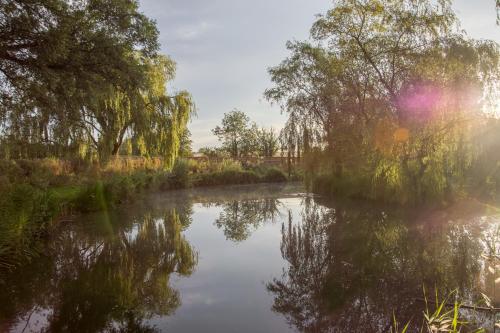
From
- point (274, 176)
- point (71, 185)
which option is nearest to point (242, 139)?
point (274, 176)

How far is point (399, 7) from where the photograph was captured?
13.4m

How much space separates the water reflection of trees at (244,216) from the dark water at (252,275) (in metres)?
0.17

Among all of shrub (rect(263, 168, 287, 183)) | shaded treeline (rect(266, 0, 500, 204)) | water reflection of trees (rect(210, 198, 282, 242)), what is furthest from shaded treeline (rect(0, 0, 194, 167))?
shrub (rect(263, 168, 287, 183))

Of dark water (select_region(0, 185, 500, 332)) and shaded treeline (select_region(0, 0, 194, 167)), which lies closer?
dark water (select_region(0, 185, 500, 332))

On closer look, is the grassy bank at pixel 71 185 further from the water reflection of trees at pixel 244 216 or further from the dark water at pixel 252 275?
the water reflection of trees at pixel 244 216

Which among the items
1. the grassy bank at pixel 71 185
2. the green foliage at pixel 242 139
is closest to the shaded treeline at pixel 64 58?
the grassy bank at pixel 71 185

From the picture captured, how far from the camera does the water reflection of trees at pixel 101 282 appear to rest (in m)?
4.59

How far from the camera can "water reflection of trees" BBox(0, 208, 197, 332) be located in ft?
15.0

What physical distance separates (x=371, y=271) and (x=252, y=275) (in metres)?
2.02

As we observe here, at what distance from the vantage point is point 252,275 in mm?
6480

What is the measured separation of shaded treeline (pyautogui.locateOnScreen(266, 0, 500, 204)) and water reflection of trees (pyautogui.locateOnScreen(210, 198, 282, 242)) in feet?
13.4

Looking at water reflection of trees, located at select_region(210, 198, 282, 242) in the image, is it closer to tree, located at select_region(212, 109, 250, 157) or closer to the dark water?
the dark water

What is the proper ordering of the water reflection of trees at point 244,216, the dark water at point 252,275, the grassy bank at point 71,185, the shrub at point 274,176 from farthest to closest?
the shrub at point 274,176 → the water reflection of trees at point 244,216 → the grassy bank at point 71,185 → the dark water at point 252,275

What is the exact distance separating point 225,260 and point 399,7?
1131 centimetres
